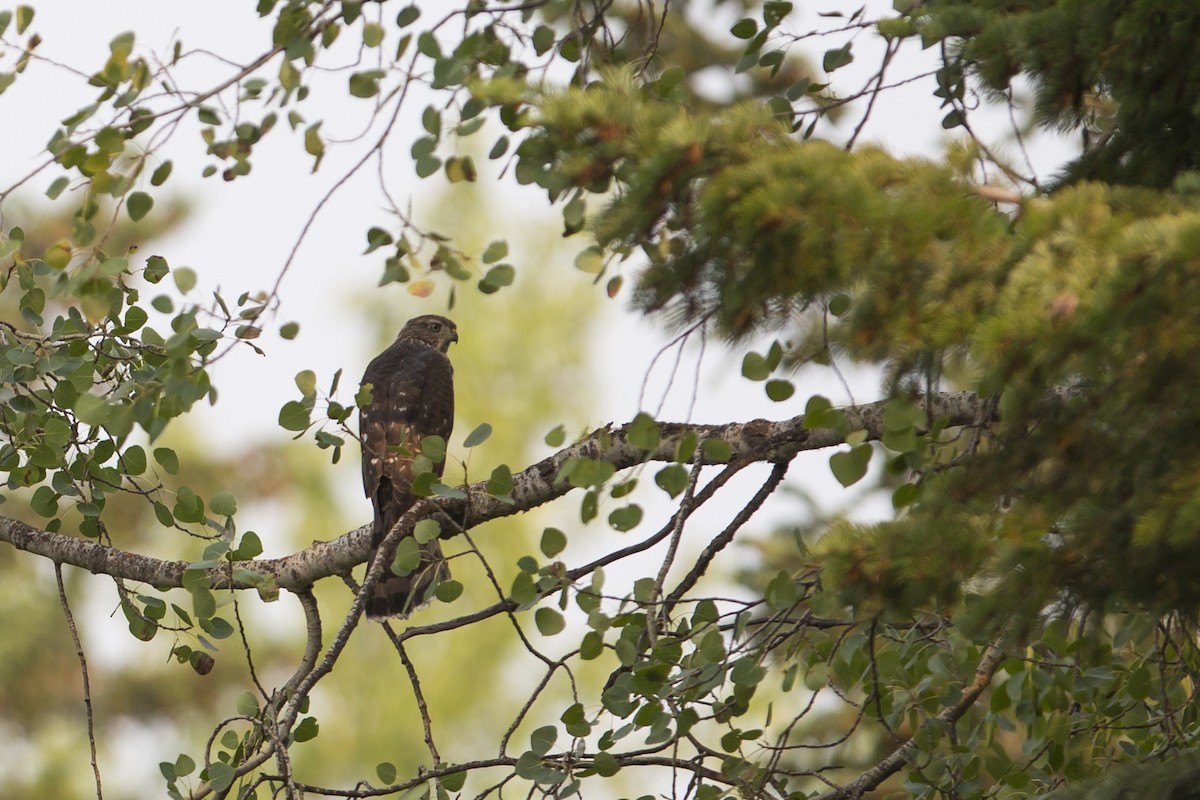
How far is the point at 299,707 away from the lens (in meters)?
2.91

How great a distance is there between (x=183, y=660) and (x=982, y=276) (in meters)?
2.47

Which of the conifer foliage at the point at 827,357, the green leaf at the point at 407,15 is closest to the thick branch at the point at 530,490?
the conifer foliage at the point at 827,357

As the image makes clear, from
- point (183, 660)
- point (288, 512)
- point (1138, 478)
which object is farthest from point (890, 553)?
point (288, 512)

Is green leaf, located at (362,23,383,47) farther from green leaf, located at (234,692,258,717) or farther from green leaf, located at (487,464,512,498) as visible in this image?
green leaf, located at (234,692,258,717)

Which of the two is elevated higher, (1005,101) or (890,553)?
(1005,101)

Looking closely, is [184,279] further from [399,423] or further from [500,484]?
[399,423]

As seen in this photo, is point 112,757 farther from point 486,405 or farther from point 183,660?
point 183,660

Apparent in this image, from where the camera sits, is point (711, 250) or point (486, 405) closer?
point (711, 250)

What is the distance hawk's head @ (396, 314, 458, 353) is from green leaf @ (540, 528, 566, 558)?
4.65 m

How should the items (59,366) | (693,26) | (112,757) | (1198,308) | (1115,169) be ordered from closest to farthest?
(1198,308) < (1115,169) < (59,366) < (693,26) < (112,757)

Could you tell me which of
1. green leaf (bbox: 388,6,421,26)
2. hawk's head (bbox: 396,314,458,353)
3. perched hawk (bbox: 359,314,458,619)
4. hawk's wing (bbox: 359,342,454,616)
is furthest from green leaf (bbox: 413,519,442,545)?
hawk's head (bbox: 396,314,458,353)

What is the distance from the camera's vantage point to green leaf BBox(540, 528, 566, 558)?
2.44 m

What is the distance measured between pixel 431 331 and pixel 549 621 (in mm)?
4722

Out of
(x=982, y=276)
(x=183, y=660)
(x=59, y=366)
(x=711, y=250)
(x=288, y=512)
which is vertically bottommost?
(x=982, y=276)
